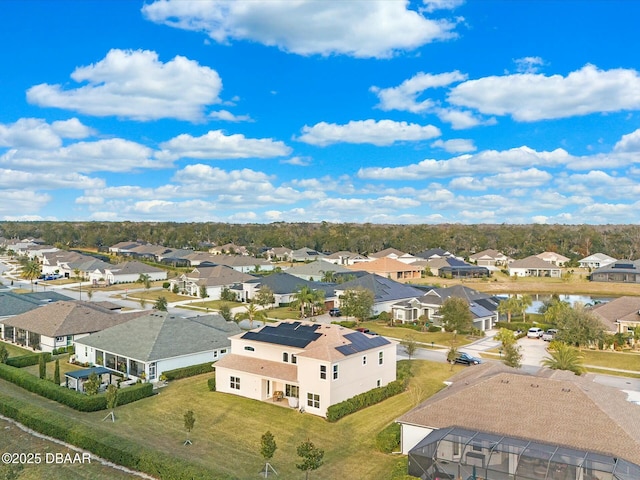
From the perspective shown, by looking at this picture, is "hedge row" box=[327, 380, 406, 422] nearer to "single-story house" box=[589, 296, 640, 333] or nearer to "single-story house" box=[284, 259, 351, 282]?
"single-story house" box=[589, 296, 640, 333]

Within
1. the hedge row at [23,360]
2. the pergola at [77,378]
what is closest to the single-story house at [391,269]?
the hedge row at [23,360]

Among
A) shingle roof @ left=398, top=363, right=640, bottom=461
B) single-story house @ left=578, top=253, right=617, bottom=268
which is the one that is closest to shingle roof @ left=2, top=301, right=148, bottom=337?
shingle roof @ left=398, top=363, right=640, bottom=461

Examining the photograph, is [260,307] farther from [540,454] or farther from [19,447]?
[540,454]

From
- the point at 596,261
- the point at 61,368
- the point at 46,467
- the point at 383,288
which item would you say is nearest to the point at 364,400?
the point at 46,467

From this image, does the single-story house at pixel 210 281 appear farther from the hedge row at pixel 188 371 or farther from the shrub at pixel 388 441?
the shrub at pixel 388 441

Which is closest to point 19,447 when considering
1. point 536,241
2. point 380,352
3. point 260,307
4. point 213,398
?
point 213,398

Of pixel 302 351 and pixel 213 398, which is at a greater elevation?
pixel 302 351
